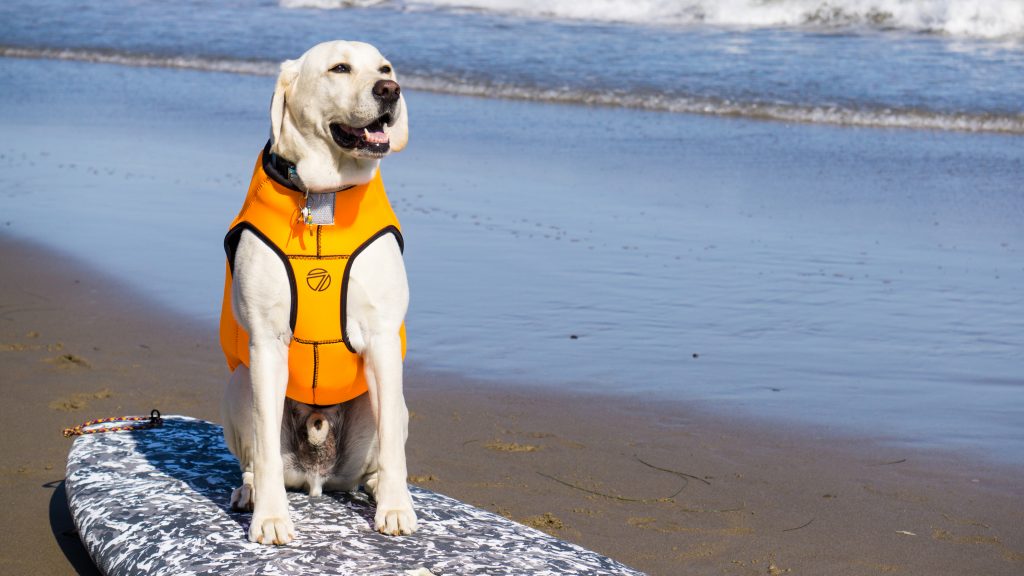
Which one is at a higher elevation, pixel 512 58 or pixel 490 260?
pixel 512 58

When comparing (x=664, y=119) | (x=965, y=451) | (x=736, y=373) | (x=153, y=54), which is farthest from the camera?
(x=153, y=54)

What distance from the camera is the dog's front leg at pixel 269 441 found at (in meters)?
3.71

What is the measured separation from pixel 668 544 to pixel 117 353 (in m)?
3.45

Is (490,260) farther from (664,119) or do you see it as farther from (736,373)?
(664,119)

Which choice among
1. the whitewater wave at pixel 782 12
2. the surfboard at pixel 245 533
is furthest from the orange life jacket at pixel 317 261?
the whitewater wave at pixel 782 12

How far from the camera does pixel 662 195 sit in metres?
10.3

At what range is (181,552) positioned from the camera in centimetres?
377

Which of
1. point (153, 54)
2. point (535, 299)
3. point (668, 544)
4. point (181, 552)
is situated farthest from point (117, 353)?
point (153, 54)

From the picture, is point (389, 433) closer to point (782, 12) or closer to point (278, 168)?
point (278, 168)

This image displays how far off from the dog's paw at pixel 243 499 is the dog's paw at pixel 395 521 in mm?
476

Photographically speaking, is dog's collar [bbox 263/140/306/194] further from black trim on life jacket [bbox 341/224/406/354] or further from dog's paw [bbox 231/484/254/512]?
dog's paw [bbox 231/484/254/512]

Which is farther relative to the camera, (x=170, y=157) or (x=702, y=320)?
(x=170, y=157)

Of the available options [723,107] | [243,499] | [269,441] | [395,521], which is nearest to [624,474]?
[395,521]

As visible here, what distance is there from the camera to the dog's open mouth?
12.2ft
